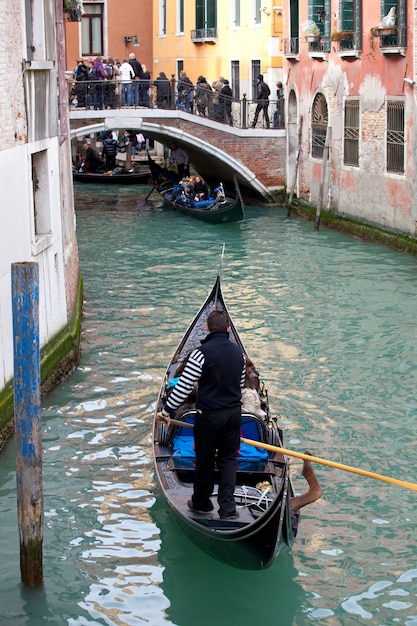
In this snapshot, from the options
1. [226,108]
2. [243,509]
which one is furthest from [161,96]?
[243,509]

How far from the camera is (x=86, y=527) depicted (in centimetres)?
512

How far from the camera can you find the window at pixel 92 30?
896 inches

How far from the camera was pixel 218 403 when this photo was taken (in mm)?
4328

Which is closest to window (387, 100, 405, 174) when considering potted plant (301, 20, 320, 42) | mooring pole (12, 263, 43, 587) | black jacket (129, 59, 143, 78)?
potted plant (301, 20, 320, 42)

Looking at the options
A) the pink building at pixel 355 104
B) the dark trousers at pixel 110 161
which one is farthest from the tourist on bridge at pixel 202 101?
the dark trousers at pixel 110 161

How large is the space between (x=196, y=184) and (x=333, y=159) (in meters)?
2.34

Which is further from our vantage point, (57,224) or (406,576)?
(57,224)

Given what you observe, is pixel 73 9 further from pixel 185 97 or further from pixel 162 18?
pixel 162 18

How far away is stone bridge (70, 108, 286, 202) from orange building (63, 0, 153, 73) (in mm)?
6638

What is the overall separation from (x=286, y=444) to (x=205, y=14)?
15.1 metres

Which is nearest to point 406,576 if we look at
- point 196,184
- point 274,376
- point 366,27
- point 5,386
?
point 5,386

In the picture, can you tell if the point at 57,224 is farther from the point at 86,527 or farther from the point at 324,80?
the point at 324,80

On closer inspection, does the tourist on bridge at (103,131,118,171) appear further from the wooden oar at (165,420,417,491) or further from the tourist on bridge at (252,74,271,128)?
the wooden oar at (165,420,417,491)

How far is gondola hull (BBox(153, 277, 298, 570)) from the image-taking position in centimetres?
425
